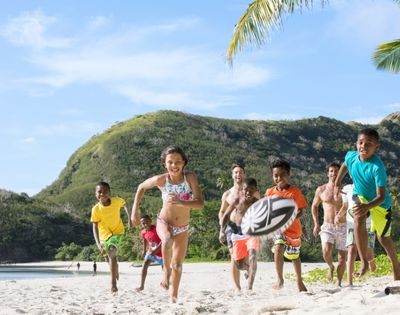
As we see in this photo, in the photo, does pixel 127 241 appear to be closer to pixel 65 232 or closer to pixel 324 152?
pixel 65 232

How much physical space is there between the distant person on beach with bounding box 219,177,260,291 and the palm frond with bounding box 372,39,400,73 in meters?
7.30

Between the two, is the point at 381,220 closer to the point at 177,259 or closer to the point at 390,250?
the point at 390,250

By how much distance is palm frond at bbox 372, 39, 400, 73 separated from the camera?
14703mm

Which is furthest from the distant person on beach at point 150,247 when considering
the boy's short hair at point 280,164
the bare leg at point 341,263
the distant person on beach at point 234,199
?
the boy's short hair at point 280,164

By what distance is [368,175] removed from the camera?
7.05 meters

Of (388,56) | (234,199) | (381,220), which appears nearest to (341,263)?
(234,199)

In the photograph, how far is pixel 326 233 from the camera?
10.1 meters

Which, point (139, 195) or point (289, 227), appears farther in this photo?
point (289, 227)

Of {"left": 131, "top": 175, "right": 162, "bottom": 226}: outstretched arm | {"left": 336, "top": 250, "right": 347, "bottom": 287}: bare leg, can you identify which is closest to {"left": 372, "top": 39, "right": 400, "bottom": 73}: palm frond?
{"left": 336, "top": 250, "right": 347, "bottom": 287}: bare leg

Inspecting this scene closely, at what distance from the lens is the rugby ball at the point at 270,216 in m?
6.85

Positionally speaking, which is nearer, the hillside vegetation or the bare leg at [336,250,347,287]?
the bare leg at [336,250,347,287]

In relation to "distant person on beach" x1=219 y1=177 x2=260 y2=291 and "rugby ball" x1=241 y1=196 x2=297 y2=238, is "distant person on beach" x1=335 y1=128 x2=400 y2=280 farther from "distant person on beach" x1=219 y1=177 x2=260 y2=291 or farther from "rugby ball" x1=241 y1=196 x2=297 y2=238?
→ "distant person on beach" x1=219 y1=177 x2=260 y2=291

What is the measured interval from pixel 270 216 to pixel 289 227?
5.91ft

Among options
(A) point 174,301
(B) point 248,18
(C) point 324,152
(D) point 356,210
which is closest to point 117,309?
(A) point 174,301
